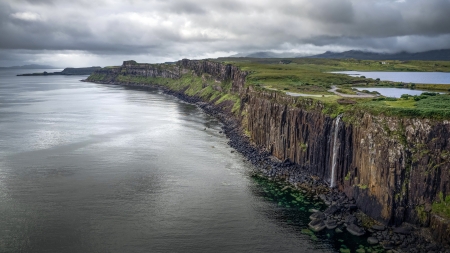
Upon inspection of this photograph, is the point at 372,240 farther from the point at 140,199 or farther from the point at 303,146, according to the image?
the point at 140,199

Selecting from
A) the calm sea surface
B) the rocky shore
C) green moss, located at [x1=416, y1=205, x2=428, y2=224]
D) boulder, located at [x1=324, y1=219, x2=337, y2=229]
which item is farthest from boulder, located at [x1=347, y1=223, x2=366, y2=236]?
green moss, located at [x1=416, y1=205, x2=428, y2=224]

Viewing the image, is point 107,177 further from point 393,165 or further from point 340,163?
point 393,165

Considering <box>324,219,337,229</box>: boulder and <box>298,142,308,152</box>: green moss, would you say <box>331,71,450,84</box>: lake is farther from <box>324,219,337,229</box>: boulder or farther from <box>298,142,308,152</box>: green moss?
<box>324,219,337,229</box>: boulder

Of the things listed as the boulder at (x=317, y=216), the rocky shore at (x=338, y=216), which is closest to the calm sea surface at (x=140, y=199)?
the boulder at (x=317, y=216)

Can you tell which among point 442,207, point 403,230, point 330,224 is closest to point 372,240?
point 403,230

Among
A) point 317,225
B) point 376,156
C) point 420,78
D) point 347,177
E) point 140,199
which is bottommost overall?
point 317,225
